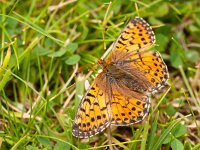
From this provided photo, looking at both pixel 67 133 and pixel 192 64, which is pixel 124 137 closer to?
pixel 67 133

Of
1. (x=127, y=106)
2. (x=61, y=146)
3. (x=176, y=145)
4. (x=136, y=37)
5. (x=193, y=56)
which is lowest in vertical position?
(x=176, y=145)

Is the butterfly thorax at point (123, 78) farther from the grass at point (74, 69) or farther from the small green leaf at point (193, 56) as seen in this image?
the small green leaf at point (193, 56)

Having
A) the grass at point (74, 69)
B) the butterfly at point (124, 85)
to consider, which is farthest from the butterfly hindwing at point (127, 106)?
the grass at point (74, 69)

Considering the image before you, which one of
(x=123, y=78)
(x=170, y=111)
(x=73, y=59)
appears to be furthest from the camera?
(x=73, y=59)

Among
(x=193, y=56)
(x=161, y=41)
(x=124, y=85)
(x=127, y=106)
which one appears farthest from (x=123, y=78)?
(x=193, y=56)

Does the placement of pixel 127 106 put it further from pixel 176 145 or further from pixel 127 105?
pixel 176 145

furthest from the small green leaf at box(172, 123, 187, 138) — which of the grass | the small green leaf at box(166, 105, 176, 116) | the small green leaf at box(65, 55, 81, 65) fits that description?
the small green leaf at box(65, 55, 81, 65)

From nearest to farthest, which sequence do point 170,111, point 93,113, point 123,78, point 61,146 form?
point 93,113 < point 61,146 < point 123,78 < point 170,111

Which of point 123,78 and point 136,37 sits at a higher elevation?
point 136,37
